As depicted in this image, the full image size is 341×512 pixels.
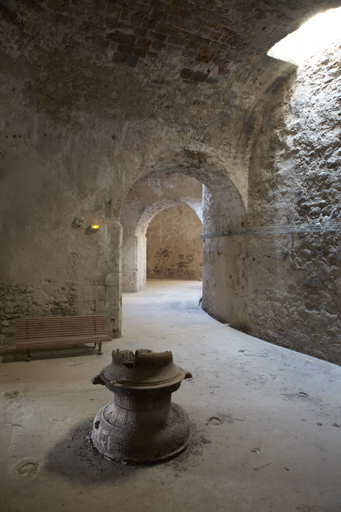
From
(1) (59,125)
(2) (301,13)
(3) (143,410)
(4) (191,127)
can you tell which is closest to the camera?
(3) (143,410)

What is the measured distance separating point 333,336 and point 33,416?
13.4 ft

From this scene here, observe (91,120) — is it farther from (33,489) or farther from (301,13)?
(33,489)

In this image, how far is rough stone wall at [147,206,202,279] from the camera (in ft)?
55.5

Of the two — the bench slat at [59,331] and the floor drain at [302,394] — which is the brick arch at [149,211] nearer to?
the bench slat at [59,331]

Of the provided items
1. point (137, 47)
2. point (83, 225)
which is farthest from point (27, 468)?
point (137, 47)

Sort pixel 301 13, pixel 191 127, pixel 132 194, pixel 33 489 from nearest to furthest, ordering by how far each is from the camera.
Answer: pixel 33 489, pixel 301 13, pixel 191 127, pixel 132 194

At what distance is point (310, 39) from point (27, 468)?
655 centimetres

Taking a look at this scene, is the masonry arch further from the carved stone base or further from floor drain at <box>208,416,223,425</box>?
the carved stone base

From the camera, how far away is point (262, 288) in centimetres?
623

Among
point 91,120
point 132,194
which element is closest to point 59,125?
point 91,120

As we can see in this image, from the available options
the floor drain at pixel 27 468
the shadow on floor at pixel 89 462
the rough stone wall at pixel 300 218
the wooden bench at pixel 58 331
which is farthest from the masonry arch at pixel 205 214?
the floor drain at pixel 27 468

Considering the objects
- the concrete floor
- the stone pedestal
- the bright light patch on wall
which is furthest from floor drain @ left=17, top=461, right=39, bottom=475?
the bright light patch on wall

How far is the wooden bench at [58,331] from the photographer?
16.4ft

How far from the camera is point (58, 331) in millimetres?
5297
